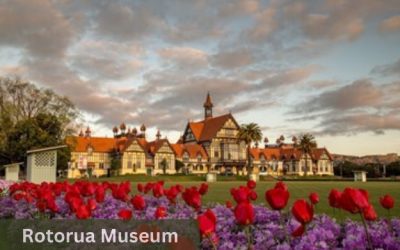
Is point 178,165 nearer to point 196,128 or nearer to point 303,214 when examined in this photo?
point 196,128

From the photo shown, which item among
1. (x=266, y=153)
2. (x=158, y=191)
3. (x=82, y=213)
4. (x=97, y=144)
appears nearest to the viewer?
(x=82, y=213)

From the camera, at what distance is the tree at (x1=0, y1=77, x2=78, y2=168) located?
6250cm

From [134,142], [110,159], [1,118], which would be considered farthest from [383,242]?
[110,159]

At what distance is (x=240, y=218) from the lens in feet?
10.2

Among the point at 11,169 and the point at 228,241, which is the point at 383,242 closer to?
the point at 228,241

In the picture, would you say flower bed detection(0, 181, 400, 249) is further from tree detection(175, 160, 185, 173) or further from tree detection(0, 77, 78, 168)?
tree detection(175, 160, 185, 173)

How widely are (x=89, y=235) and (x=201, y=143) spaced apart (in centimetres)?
12028

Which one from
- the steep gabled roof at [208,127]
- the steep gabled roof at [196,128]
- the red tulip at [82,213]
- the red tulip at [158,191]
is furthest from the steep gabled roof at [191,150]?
the red tulip at [82,213]

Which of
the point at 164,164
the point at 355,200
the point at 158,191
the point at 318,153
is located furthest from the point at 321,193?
→ the point at 318,153

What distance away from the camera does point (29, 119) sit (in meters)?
63.4

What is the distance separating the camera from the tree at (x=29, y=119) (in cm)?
6250

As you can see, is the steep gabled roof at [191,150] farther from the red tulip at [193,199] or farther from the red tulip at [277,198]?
the red tulip at [277,198]

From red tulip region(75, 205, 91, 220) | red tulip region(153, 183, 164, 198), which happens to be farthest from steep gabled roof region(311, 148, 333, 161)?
red tulip region(75, 205, 91, 220)

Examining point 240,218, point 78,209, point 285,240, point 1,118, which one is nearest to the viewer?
point 240,218
